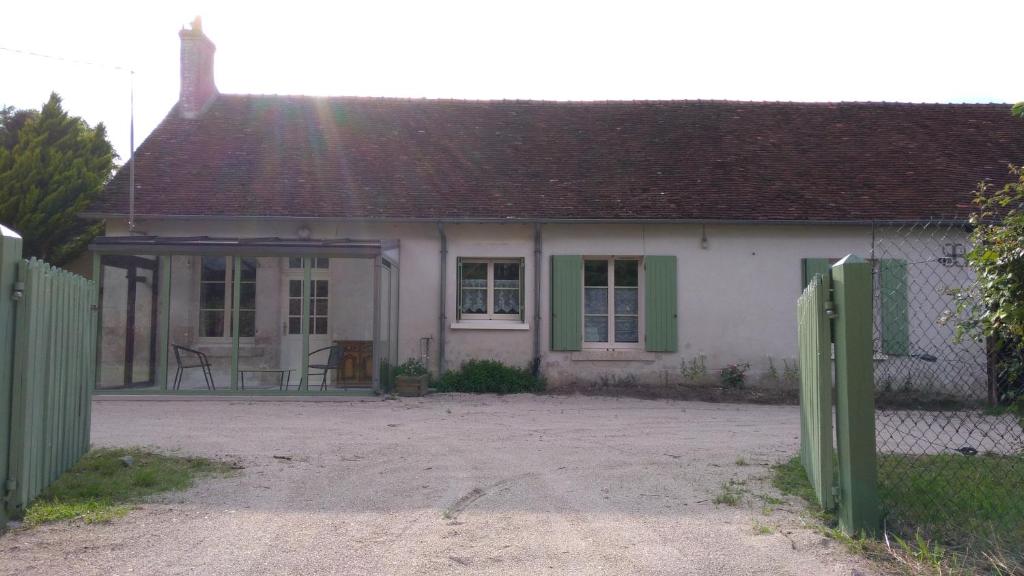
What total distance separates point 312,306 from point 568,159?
5501mm

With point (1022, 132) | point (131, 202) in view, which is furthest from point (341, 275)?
point (1022, 132)

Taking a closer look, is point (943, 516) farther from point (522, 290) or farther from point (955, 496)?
point (522, 290)

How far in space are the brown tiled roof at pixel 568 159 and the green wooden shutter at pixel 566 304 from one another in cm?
79

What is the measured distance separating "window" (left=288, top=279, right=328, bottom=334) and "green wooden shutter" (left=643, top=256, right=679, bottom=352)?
5050 mm

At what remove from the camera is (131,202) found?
1326cm

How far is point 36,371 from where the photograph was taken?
208 inches

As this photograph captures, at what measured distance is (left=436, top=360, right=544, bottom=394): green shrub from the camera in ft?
43.1

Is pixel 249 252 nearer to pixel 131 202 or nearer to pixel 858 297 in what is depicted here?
pixel 131 202

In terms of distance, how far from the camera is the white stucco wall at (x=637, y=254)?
13.6 m

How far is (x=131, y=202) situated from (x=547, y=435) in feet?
26.9

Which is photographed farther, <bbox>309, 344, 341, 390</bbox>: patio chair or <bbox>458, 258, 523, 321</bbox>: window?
<bbox>458, 258, 523, 321</bbox>: window

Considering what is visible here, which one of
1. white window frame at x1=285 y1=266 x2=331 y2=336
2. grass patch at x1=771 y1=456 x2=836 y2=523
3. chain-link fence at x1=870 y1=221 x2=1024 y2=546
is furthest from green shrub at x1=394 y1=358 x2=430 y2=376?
grass patch at x1=771 y1=456 x2=836 y2=523

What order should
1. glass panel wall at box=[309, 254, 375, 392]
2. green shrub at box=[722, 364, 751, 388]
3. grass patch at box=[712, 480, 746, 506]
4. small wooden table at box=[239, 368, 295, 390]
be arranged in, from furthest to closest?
green shrub at box=[722, 364, 751, 388] < glass panel wall at box=[309, 254, 375, 392] < small wooden table at box=[239, 368, 295, 390] < grass patch at box=[712, 480, 746, 506]

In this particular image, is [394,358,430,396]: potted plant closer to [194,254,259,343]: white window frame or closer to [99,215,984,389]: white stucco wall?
[99,215,984,389]: white stucco wall
